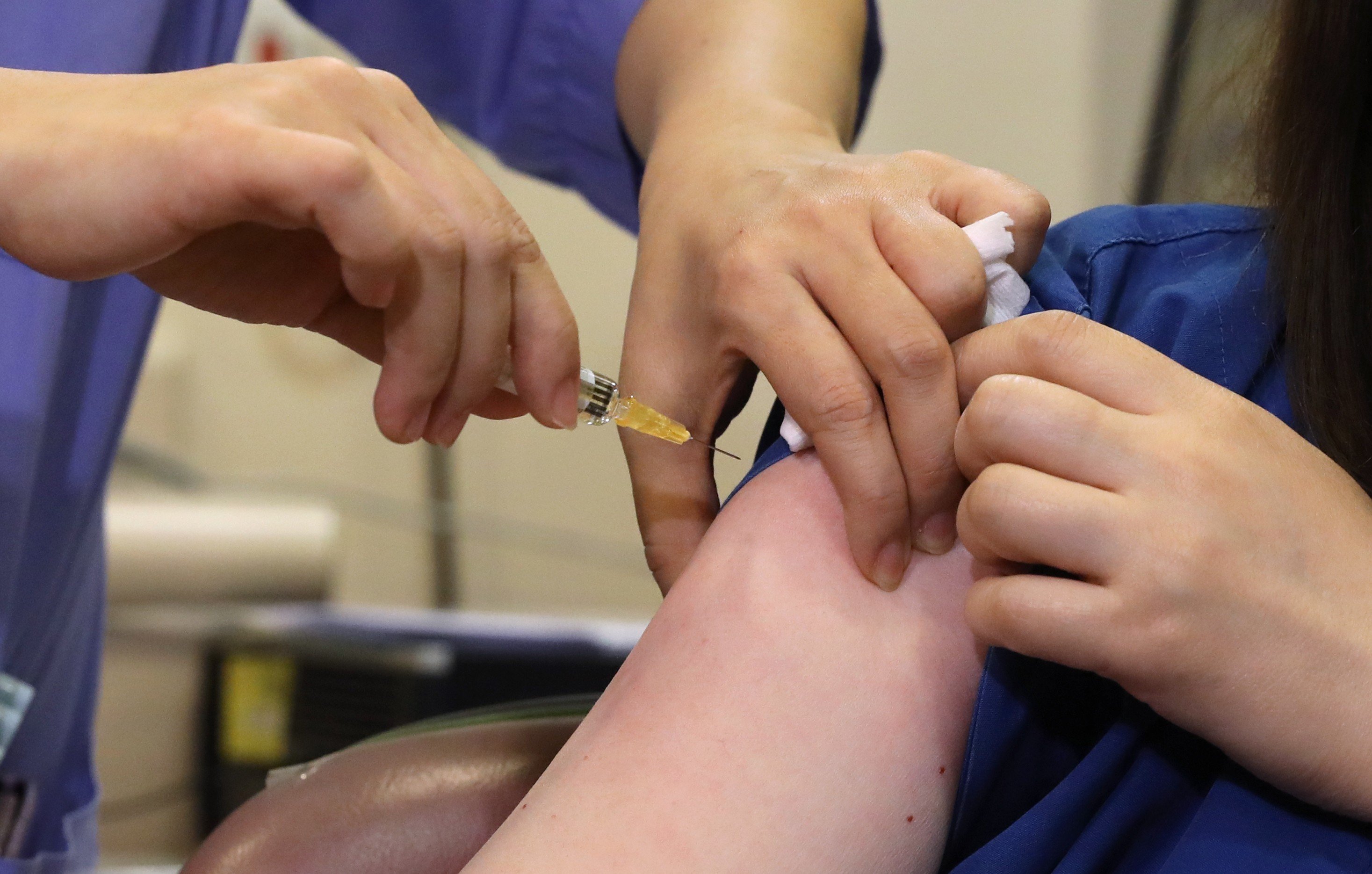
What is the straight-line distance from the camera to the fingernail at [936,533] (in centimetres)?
56

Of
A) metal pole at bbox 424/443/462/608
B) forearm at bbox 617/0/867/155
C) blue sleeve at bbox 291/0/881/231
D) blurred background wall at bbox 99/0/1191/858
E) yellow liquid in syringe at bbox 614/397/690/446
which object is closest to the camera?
yellow liquid in syringe at bbox 614/397/690/446

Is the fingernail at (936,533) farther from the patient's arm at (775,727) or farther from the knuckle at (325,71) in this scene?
the knuckle at (325,71)

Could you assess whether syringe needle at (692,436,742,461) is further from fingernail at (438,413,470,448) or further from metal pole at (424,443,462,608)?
metal pole at (424,443,462,608)

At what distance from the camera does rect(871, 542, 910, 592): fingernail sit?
540mm

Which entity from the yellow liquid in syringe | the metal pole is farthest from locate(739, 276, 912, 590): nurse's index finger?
the metal pole

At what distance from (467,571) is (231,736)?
603mm

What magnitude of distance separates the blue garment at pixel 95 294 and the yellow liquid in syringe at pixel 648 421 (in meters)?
0.43

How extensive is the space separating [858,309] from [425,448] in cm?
194

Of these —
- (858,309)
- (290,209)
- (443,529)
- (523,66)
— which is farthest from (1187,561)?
(443,529)

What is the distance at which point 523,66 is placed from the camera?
99 centimetres

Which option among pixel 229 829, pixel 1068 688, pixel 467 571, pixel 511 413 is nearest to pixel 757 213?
pixel 511 413

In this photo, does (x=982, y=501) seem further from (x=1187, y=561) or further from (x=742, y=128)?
(x=742, y=128)

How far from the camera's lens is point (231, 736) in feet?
6.52

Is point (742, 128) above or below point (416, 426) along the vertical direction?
above
